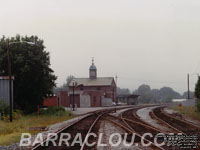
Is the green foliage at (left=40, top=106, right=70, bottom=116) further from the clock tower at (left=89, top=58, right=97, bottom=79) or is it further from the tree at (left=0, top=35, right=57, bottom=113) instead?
the clock tower at (left=89, top=58, right=97, bottom=79)

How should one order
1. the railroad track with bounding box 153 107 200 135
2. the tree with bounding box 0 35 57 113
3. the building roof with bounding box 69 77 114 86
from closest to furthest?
the railroad track with bounding box 153 107 200 135 → the tree with bounding box 0 35 57 113 → the building roof with bounding box 69 77 114 86

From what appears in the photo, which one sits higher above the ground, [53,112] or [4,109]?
[4,109]

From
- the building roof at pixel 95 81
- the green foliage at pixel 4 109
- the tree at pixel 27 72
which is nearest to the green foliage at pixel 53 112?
the tree at pixel 27 72

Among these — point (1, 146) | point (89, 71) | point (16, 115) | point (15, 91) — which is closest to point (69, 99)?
point (89, 71)

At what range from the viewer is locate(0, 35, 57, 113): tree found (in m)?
33.8

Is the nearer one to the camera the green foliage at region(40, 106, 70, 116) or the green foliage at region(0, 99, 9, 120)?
the green foliage at region(0, 99, 9, 120)

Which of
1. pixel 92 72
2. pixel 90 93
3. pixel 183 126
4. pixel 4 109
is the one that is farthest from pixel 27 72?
pixel 92 72

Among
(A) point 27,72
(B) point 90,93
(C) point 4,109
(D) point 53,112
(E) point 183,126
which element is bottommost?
(D) point 53,112

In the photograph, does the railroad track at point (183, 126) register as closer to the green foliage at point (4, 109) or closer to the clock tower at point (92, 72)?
the green foliage at point (4, 109)

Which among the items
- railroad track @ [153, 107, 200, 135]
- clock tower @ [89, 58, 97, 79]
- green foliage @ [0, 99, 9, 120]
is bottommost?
railroad track @ [153, 107, 200, 135]

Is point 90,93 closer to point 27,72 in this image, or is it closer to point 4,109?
point 27,72

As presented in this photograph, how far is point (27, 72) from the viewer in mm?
33594

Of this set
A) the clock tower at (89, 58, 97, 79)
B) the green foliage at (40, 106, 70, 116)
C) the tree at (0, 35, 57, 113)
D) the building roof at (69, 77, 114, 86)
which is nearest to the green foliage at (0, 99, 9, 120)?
the tree at (0, 35, 57, 113)

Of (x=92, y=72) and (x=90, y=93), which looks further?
(x=92, y=72)
